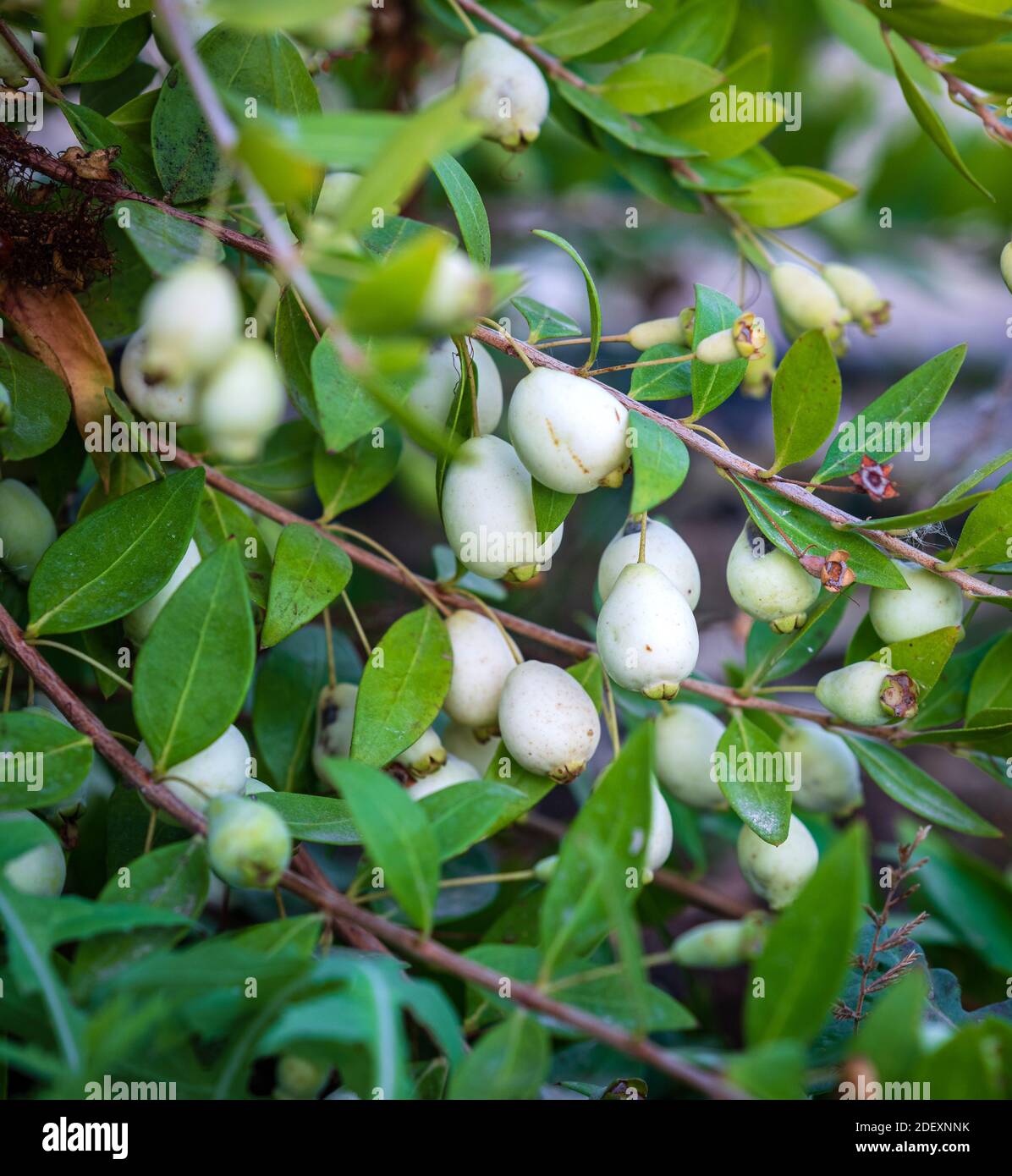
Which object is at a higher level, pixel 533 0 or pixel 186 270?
pixel 533 0

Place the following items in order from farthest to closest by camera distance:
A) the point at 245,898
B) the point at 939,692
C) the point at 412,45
Answer: the point at 412,45 < the point at 245,898 < the point at 939,692

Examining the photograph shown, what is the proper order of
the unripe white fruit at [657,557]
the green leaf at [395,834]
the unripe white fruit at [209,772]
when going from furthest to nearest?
1. the unripe white fruit at [657,557]
2. the unripe white fruit at [209,772]
3. the green leaf at [395,834]

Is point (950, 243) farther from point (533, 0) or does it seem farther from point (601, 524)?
point (533, 0)

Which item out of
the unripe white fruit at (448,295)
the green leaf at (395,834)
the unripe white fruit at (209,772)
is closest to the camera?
the unripe white fruit at (448,295)

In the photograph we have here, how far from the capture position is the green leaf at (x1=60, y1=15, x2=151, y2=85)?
743 millimetres

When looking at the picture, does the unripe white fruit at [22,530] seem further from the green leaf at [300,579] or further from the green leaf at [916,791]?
the green leaf at [916,791]

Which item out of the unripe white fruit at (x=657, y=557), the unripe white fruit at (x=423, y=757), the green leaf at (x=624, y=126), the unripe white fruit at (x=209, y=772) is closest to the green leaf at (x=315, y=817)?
the unripe white fruit at (x=209, y=772)

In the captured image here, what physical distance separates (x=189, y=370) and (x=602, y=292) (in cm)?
155

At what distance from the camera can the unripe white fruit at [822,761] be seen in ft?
2.70

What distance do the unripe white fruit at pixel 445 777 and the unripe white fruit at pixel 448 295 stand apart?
0.42 metres

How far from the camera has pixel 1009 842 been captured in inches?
63.3

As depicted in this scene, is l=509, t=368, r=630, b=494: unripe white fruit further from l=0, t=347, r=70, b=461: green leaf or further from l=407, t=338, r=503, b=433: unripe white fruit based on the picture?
l=0, t=347, r=70, b=461: green leaf

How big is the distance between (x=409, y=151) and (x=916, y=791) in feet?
1.98
